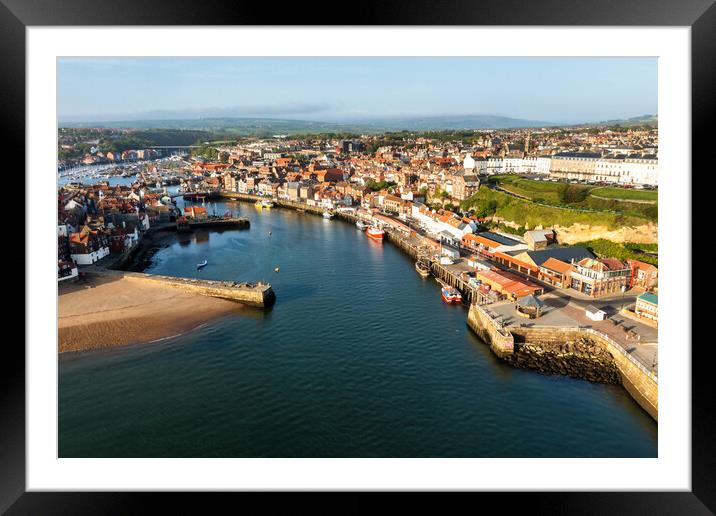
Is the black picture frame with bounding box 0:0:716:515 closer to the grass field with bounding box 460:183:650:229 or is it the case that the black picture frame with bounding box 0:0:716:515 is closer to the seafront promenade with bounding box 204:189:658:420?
the seafront promenade with bounding box 204:189:658:420

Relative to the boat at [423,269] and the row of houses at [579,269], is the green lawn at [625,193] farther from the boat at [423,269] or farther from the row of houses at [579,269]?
the boat at [423,269]

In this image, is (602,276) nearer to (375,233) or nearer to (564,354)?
(564,354)

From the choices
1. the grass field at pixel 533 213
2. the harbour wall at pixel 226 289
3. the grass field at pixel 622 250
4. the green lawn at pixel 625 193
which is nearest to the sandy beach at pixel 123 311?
the harbour wall at pixel 226 289

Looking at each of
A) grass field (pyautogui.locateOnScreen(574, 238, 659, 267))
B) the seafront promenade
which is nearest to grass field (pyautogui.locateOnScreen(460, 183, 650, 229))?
grass field (pyautogui.locateOnScreen(574, 238, 659, 267))

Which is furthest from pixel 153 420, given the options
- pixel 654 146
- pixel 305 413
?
pixel 654 146

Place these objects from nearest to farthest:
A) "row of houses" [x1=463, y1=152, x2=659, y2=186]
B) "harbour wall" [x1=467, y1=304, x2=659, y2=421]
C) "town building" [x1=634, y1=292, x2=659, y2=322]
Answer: "harbour wall" [x1=467, y1=304, x2=659, y2=421]
"town building" [x1=634, y1=292, x2=659, y2=322]
"row of houses" [x1=463, y1=152, x2=659, y2=186]

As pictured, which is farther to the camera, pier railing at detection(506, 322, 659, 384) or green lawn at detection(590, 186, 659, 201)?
green lawn at detection(590, 186, 659, 201)
